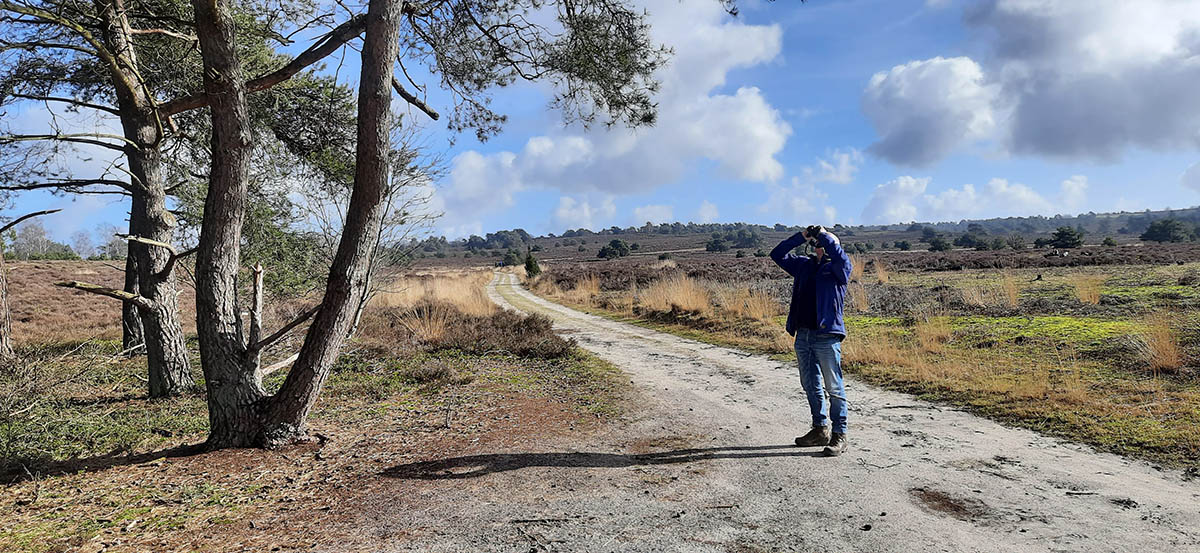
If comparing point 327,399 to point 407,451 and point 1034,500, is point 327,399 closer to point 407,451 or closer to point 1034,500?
point 407,451

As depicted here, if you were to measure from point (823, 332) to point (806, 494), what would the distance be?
4.65 ft

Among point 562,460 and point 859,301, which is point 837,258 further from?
point 859,301

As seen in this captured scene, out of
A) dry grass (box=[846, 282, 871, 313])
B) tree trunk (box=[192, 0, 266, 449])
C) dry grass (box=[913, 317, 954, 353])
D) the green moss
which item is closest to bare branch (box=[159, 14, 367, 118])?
tree trunk (box=[192, 0, 266, 449])

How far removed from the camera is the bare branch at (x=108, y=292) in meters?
4.91

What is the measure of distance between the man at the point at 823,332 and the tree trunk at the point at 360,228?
12.2 feet

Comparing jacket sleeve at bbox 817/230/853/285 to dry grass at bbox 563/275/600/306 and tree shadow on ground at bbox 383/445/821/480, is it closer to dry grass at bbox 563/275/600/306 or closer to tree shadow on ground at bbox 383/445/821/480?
tree shadow on ground at bbox 383/445/821/480

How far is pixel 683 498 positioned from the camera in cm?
402

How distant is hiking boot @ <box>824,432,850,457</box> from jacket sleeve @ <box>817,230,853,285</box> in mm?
1266

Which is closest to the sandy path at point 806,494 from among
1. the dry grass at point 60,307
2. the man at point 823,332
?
the man at point 823,332

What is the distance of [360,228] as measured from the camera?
16.3 feet

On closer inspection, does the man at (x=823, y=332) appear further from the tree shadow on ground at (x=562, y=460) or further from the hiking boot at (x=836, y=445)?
the tree shadow on ground at (x=562, y=460)

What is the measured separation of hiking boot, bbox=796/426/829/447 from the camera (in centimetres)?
497

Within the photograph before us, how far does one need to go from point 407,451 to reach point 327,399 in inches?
99.8

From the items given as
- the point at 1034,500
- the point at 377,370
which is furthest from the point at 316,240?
the point at 1034,500
